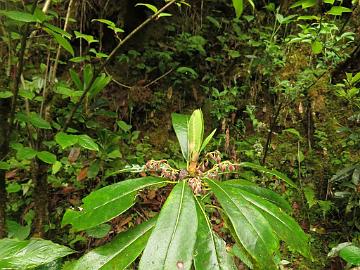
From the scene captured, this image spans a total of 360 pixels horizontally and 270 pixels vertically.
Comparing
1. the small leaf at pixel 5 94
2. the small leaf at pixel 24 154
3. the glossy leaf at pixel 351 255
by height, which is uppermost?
the small leaf at pixel 5 94

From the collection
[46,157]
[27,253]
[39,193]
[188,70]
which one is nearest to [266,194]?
[27,253]

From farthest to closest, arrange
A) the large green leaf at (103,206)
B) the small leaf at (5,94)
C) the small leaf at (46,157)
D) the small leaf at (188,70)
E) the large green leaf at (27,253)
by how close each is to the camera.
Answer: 1. the small leaf at (188,70)
2. the small leaf at (46,157)
3. the small leaf at (5,94)
4. the large green leaf at (103,206)
5. the large green leaf at (27,253)

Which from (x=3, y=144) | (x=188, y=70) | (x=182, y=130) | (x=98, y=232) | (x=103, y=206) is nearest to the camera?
(x=103, y=206)

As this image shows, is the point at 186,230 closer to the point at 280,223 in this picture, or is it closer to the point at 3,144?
the point at 280,223

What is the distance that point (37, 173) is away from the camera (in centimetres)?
170

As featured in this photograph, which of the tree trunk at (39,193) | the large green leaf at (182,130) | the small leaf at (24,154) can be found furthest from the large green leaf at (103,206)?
the tree trunk at (39,193)

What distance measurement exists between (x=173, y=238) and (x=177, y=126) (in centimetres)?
52

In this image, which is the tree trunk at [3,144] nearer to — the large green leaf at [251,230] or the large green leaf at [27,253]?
the large green leaf at [27,253]

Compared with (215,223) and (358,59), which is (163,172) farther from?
(358,59)

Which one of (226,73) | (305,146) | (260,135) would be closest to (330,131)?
(305,146)

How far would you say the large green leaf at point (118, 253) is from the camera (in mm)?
876

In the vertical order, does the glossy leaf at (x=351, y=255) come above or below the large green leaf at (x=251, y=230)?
below

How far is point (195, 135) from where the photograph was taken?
44.8 inches

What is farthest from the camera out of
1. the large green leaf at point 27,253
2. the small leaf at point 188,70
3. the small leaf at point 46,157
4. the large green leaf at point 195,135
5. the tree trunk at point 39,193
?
the small leaf at point 188,70
